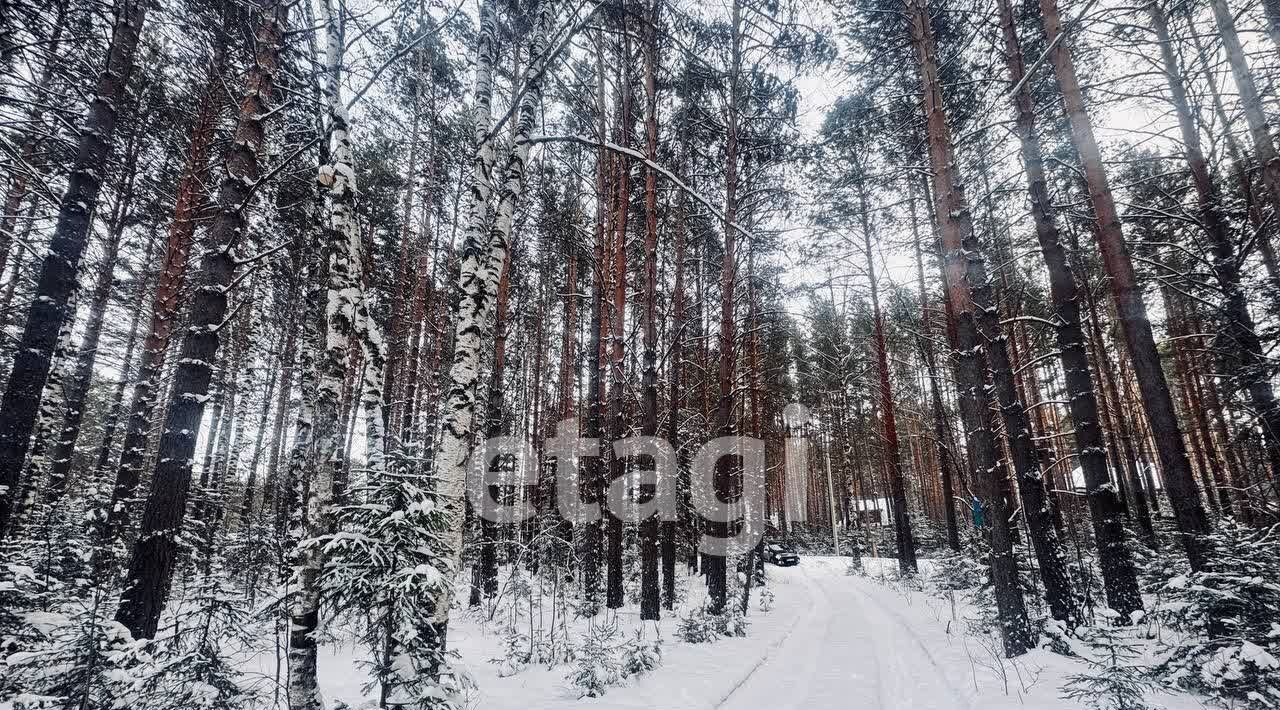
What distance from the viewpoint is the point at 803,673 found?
255 inches

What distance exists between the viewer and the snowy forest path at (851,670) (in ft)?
17.7

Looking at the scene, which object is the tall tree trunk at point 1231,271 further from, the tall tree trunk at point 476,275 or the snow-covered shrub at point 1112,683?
the tall tree trunk at point 476,275

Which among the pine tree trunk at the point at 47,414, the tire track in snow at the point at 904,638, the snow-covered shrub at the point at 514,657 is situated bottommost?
the tire track in snow at the point at 904,638

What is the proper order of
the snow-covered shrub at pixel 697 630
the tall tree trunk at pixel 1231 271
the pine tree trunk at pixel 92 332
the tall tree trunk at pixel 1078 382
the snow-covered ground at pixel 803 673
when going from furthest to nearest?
1. the pine tree trunk at pixel 92 332
2. the snow-covered shrub at pixel 697 630
3. the tall tree trunk at pixel 1231 271
4. the tall tree trunk at pixel 1078 382
5. the snow-covered ground at pixel 803 673

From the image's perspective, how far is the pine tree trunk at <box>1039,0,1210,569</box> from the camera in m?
6.42

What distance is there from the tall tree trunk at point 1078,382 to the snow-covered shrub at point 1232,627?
4.24 feet

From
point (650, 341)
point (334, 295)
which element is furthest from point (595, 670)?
point (650, 341)

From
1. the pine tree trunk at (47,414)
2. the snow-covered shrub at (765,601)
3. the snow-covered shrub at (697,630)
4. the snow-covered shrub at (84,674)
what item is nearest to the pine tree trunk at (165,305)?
the pine tree trunk at (47,414)

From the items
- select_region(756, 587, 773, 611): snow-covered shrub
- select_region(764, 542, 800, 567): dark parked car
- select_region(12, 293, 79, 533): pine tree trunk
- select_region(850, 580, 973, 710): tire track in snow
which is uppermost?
select_region(12, 293, 79, 533): pine tree trunk

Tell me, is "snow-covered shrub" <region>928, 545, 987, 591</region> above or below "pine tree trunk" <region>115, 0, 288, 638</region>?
below

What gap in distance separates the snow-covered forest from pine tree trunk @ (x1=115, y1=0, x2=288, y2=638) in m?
0.04

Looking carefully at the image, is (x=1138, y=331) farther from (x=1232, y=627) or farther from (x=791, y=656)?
(x=791, y=656)

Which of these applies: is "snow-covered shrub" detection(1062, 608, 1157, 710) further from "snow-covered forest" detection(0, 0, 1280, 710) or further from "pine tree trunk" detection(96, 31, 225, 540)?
"pine tree trunk" detection(96, 31, 225, 540)

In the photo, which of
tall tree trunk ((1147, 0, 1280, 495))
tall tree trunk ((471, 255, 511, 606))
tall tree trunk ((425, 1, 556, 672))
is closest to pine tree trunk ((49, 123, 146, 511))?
tall tree trunk ((471, 255, 511, 606))
